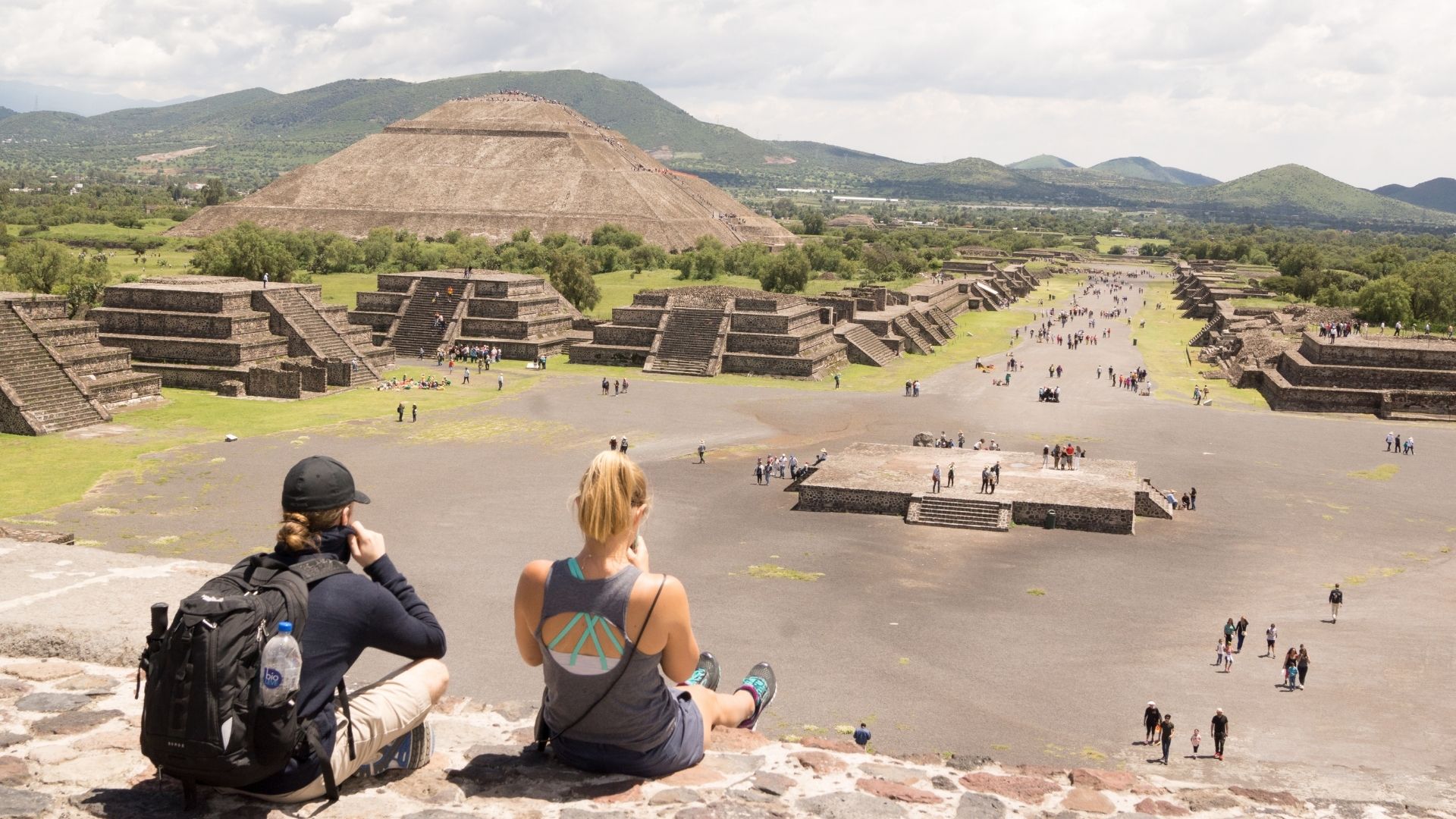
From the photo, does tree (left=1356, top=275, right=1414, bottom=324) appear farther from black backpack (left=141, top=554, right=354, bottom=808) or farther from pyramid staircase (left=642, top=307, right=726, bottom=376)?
black backpack (left=141, top=554, right=354, bottom=808)

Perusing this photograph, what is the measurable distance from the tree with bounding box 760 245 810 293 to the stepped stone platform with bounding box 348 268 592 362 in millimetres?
18694

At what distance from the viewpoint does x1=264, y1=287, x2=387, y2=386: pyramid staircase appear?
5134 cm

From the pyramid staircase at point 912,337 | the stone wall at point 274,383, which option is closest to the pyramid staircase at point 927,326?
the pyramid staircase at point 912,337

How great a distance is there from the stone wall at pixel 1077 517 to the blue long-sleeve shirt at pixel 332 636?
89.3 ft

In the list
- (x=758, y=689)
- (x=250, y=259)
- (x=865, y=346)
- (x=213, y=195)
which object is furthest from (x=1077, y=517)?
(x=213, y=195)

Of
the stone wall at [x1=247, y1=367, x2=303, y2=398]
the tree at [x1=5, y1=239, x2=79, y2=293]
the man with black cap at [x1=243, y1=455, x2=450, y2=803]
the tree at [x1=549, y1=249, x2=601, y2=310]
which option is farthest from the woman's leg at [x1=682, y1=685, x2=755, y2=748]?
the tree at [x1=549, y1=249, x2=601, y2=310]

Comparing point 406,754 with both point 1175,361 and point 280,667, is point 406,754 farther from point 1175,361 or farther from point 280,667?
point 1175,361

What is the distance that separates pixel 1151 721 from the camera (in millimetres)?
17719

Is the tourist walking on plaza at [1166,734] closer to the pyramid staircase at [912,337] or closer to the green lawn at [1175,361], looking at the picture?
the green lawn at [1175,361]

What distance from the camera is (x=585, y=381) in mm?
53750

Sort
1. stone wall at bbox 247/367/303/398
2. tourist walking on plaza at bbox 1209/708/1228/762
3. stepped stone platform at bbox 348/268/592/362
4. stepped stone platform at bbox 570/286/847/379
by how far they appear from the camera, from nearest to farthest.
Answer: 1. tourist walking on plaza at bbox 1209/708/1228/762
2. stone wall at bbox 247/367/303/398
3. stepped stone platform at bbox 570/286/847/379
4. stepped stone platform at bbox 348/268/592/362

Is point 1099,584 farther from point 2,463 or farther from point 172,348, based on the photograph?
point 172,348

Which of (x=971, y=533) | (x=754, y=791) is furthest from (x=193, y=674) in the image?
(x=971, y=533)

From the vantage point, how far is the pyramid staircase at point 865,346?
62000mm
